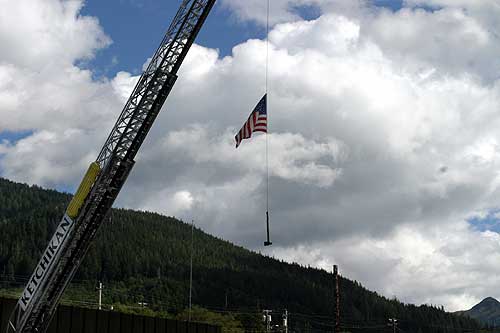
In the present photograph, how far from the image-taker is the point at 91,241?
26.5 meters

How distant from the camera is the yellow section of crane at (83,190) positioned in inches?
1025

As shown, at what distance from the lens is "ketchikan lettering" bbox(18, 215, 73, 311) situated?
2619 cm

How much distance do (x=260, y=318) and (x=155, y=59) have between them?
5704 inches

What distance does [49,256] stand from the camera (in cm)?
2642

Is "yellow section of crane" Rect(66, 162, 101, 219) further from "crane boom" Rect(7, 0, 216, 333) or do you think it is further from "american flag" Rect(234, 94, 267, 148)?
"american flag" Rect(234, 94, 267, 148)

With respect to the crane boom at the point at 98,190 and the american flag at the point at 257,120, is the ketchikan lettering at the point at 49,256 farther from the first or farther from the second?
the american flag at the point at 257,120

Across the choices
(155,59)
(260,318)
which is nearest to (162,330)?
(155,59)

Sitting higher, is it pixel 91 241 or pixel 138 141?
pixel 138 141

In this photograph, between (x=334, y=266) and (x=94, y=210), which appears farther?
(x=334, y=266)

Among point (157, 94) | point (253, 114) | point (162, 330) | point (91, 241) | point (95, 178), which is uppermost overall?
point (253, 114)

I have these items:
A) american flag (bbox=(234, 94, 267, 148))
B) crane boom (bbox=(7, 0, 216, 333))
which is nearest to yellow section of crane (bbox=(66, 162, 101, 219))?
crane boom (bbox=(7, 0, 216, 333))

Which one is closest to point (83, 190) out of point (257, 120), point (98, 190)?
point (98, 190)

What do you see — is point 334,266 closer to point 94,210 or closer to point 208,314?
point 94,210

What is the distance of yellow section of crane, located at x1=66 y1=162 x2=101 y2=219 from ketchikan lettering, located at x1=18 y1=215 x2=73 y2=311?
1.28 ft
